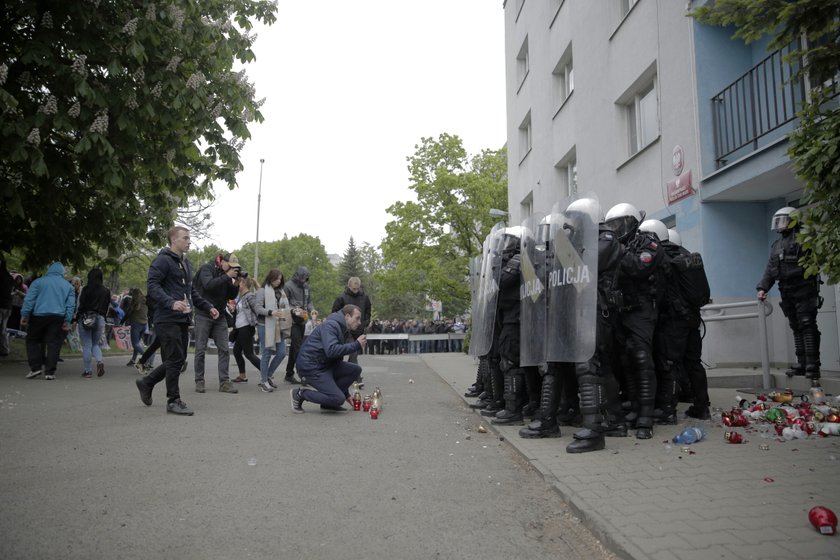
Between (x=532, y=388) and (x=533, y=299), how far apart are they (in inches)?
44.6

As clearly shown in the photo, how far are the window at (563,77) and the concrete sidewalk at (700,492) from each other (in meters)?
14.0

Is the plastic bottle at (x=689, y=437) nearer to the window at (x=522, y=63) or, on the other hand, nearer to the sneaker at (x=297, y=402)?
the sneaker at (x=297, y=402)

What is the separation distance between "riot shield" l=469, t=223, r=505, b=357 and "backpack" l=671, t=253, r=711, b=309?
6.06 ft

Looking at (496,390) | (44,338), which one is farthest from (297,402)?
(44,338)

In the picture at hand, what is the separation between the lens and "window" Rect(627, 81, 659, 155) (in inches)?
503

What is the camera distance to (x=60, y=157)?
10.1m

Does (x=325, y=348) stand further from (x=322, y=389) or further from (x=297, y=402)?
(x=297, y=402)

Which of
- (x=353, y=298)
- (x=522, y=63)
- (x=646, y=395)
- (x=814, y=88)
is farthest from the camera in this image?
(x=522, y=63)

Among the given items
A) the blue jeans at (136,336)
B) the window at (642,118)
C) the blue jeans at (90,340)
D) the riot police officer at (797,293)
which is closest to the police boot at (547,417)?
the riot police officer at (797,293)

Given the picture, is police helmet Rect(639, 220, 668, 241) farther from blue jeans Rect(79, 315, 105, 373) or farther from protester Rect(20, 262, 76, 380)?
protester Rect(20, 262, 76, 380)

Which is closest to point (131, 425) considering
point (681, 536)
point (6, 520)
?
point (6, 520)

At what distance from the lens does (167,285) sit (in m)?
7.23

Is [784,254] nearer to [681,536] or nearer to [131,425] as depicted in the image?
[681,536]

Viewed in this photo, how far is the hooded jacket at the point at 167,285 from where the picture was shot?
698 cm
